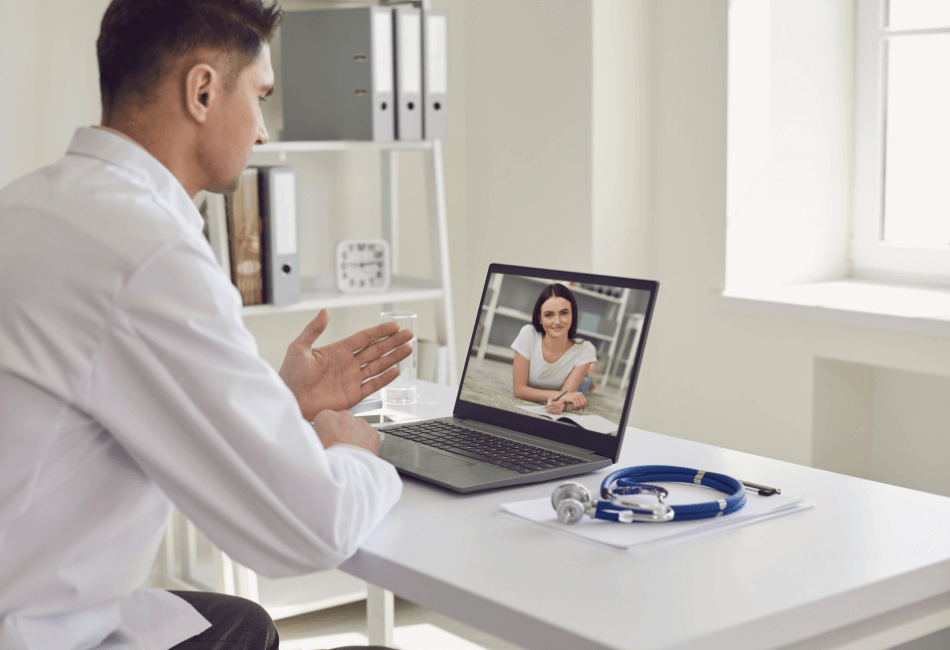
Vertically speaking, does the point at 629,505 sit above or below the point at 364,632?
above

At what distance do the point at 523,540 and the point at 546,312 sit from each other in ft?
1.49

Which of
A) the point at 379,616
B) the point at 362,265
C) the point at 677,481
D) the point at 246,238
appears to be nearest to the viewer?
the point at 677,481

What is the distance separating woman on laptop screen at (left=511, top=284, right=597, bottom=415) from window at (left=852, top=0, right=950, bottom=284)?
1644mm

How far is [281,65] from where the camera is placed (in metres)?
2.79

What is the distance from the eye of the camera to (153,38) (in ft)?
3.74

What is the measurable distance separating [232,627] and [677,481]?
612 millimetres

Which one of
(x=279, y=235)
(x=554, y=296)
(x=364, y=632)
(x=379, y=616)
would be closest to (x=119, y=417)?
(x=554, y=296)

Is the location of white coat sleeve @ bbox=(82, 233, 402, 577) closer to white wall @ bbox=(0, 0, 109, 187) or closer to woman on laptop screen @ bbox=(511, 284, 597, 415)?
woman on laptop screen @ bbox=(511, 284, 597, 415)

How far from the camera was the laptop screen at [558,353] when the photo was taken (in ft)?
4.46

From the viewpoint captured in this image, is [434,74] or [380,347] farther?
[434,74]

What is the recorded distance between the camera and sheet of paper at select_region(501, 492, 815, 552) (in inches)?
42.2

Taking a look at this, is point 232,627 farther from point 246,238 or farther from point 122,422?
point 246,238

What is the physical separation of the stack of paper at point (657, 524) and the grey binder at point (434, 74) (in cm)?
164

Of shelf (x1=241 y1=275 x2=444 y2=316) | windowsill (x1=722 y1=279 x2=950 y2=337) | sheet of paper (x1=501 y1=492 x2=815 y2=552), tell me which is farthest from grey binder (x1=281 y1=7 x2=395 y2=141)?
sheet of paper (x1=501 y1=492 x2=815 y2=552)
